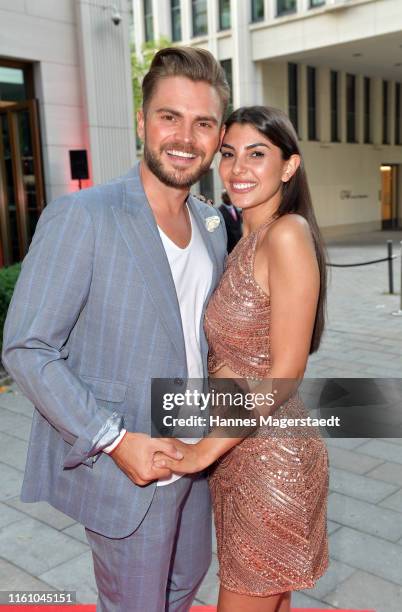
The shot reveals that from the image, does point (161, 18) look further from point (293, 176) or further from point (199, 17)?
point (293, 176)

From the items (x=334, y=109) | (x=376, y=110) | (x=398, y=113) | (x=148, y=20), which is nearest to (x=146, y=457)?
(x=334, y=109)

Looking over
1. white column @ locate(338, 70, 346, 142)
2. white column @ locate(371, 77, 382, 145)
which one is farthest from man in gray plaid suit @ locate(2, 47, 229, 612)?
white column @ locate(371, 77, 382, 145)

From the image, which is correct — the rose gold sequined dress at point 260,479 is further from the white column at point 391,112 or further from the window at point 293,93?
the white column at point 391,112

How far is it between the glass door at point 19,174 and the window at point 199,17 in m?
17.0

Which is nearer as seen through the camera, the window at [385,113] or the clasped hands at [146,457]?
the clasped hands at [146,457]

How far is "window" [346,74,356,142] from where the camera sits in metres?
28.6

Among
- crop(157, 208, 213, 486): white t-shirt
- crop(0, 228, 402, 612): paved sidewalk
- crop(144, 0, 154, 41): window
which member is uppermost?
crop(144, 0, 154, 41): window

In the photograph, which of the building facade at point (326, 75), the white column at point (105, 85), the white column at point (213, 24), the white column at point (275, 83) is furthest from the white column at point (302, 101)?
the white column at point (105, 85)

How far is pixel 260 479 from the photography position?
6.67ft

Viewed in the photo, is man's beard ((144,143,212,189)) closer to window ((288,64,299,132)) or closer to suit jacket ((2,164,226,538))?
suit jacket ((2,164,226,538))

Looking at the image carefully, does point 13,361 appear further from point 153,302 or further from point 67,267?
point 153,302

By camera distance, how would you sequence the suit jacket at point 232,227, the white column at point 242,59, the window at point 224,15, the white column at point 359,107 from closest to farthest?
the suit jacket at point 232,227 → the white column at point 242,59 → the window at point 224,15 → the white column at point 359,107

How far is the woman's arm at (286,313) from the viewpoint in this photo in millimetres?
1877

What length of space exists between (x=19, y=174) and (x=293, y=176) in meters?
10.6
